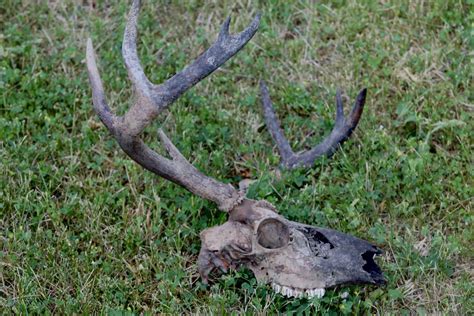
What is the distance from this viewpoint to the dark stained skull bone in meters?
4.62

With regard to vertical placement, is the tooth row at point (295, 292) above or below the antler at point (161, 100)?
below

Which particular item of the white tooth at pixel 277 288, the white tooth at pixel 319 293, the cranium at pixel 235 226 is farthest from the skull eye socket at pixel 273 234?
the white tooth at pixel 319 293

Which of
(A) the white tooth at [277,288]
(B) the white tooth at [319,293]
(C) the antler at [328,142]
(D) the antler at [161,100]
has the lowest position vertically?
(B) the white tooth at [319,293]

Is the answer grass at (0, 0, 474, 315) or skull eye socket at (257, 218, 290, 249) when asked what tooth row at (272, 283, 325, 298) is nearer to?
grass at (0, 0, 474, 315)

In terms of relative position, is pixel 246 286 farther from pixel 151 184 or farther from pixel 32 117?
pixel 32 117

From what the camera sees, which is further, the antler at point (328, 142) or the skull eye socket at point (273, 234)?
the antler at point (328, 142)

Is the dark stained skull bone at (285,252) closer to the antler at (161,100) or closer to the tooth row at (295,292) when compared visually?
the tooth row at (295,292)

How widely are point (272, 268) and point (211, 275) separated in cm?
41

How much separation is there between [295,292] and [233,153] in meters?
1.46

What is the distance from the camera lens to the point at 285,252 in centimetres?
469

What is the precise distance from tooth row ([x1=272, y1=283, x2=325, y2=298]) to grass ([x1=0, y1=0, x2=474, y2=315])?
53 mm

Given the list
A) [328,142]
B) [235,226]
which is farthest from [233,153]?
[235,226]

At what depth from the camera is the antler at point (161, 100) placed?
4434mm

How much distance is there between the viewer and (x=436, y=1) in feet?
21.4
